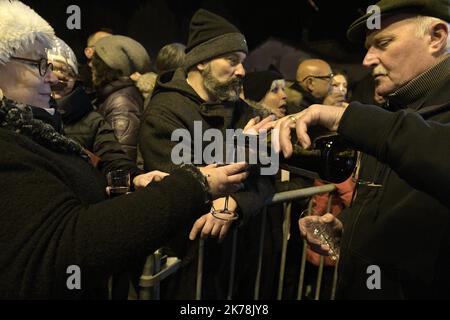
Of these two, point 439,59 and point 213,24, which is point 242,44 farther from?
point 439,59

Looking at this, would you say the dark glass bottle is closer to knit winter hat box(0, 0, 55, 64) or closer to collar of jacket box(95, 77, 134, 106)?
knit winter hat box(0, 0, 55, 64)

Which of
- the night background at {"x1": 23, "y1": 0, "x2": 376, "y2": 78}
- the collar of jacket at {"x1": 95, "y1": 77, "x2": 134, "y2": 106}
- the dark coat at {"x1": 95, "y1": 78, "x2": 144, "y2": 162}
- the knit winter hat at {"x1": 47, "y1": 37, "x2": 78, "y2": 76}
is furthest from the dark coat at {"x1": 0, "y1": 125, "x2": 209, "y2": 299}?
the night background at {"x1": 23, "y1": 0, "x2": 376, "y2": 78}

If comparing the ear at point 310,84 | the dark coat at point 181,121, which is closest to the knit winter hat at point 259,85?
the ear at point 310,84

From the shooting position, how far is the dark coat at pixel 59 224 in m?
1.06

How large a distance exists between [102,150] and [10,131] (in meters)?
1.45

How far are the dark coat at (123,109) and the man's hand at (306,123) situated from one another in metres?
1.98

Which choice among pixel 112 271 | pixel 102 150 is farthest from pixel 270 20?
pixel 112 271

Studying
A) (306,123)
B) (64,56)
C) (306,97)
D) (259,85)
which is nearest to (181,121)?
(64,56)

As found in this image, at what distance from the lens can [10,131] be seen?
115 centimetres

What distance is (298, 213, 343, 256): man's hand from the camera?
1.86 m

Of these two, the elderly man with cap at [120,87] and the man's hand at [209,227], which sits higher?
the elderly man with cap at [120,87]

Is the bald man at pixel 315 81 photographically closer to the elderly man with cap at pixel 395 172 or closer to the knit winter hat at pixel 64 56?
the knit winter hat at pixel 64 56

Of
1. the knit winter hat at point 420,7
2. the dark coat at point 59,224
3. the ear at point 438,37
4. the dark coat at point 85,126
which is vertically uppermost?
the knit winter hat at point 420,7

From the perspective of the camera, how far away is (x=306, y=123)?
4.11ft
